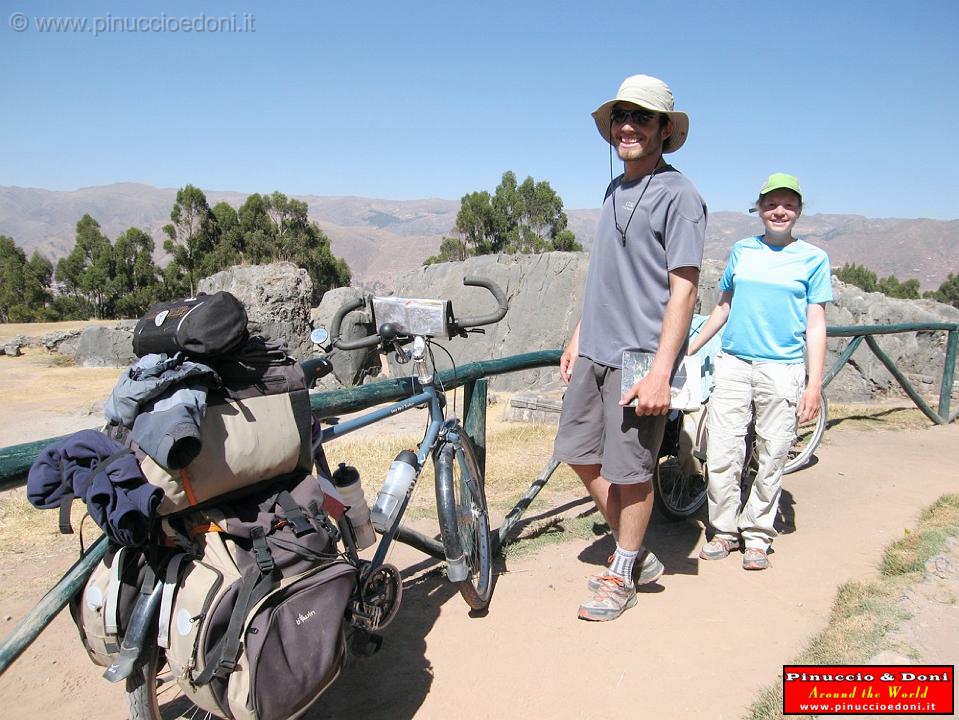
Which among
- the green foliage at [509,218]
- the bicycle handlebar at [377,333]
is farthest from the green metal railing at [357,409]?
the green foliage at [509,218]

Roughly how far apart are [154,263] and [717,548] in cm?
3721

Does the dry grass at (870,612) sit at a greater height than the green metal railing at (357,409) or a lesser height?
lesser

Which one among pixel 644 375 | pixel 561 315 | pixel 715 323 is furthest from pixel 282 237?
pixel 644 375

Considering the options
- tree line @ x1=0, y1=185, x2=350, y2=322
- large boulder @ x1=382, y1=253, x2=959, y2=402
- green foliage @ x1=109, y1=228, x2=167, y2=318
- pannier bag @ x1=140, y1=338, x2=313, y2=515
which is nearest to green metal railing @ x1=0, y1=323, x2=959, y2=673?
pannier bag @ x1=140, y1=338, x2=313, y2=515

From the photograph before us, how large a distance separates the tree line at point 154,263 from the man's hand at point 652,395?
33302 millimetres

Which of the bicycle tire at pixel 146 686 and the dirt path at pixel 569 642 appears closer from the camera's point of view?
the bicycle tire at pixel 146 686

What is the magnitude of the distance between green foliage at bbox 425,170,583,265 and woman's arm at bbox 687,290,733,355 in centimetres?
2946

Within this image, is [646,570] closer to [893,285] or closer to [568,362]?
[568,362]

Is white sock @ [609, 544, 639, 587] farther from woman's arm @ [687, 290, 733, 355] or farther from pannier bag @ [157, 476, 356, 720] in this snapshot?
pannier bag @ [157, 476, 356, 720]

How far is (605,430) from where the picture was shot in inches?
114

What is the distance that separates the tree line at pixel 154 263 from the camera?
3334cm

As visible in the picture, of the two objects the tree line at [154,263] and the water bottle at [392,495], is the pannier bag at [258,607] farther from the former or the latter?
the tree line at [154,263]

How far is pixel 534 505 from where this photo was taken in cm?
438

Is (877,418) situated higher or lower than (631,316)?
lower
